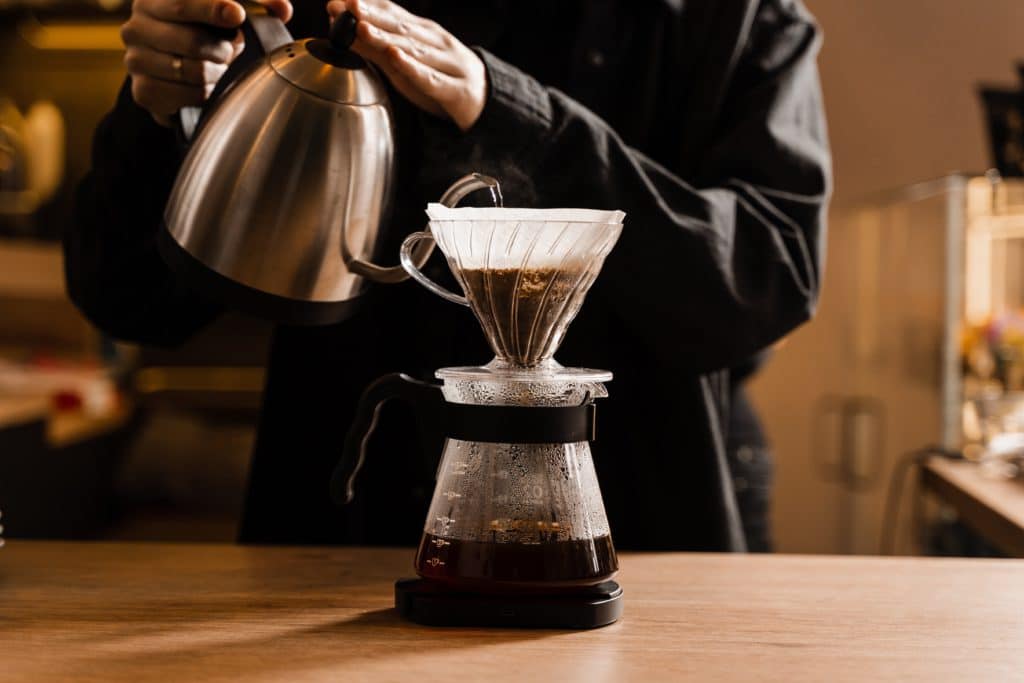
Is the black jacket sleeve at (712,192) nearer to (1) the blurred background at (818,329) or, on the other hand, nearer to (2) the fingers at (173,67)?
(2) the fingers at (173,67)

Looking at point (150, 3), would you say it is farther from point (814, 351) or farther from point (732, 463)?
point (814, 351)

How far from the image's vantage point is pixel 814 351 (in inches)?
118

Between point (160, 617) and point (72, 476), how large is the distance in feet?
6.99

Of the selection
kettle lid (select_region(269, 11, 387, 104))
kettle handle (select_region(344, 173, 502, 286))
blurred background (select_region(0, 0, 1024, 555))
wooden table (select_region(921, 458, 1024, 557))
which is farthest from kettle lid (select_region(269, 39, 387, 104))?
blurred background (select_region(0, 0, 1024, 555))

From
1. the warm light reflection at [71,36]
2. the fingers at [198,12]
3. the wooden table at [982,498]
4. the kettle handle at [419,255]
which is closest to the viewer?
the kettle handle at [419,255]

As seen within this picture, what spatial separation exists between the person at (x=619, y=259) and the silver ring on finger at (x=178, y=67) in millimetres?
21

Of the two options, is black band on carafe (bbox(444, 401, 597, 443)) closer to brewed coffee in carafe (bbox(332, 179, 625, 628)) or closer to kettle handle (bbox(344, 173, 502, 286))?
brewed coffee in carafe (bbox(332, 179, 625, 628))

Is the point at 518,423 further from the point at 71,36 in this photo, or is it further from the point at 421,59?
the point at 71,36

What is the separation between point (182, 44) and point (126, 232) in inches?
11.6

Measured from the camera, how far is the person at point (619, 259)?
1.01 meters

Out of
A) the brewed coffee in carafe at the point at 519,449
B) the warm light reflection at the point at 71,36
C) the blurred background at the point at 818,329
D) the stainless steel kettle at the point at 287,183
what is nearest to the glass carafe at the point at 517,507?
the brewed coffee in carafe at the point at 519,449

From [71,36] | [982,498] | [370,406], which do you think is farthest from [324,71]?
[71,36]

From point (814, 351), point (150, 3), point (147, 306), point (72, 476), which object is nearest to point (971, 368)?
point (814, 351)

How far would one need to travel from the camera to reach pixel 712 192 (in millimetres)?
1037
